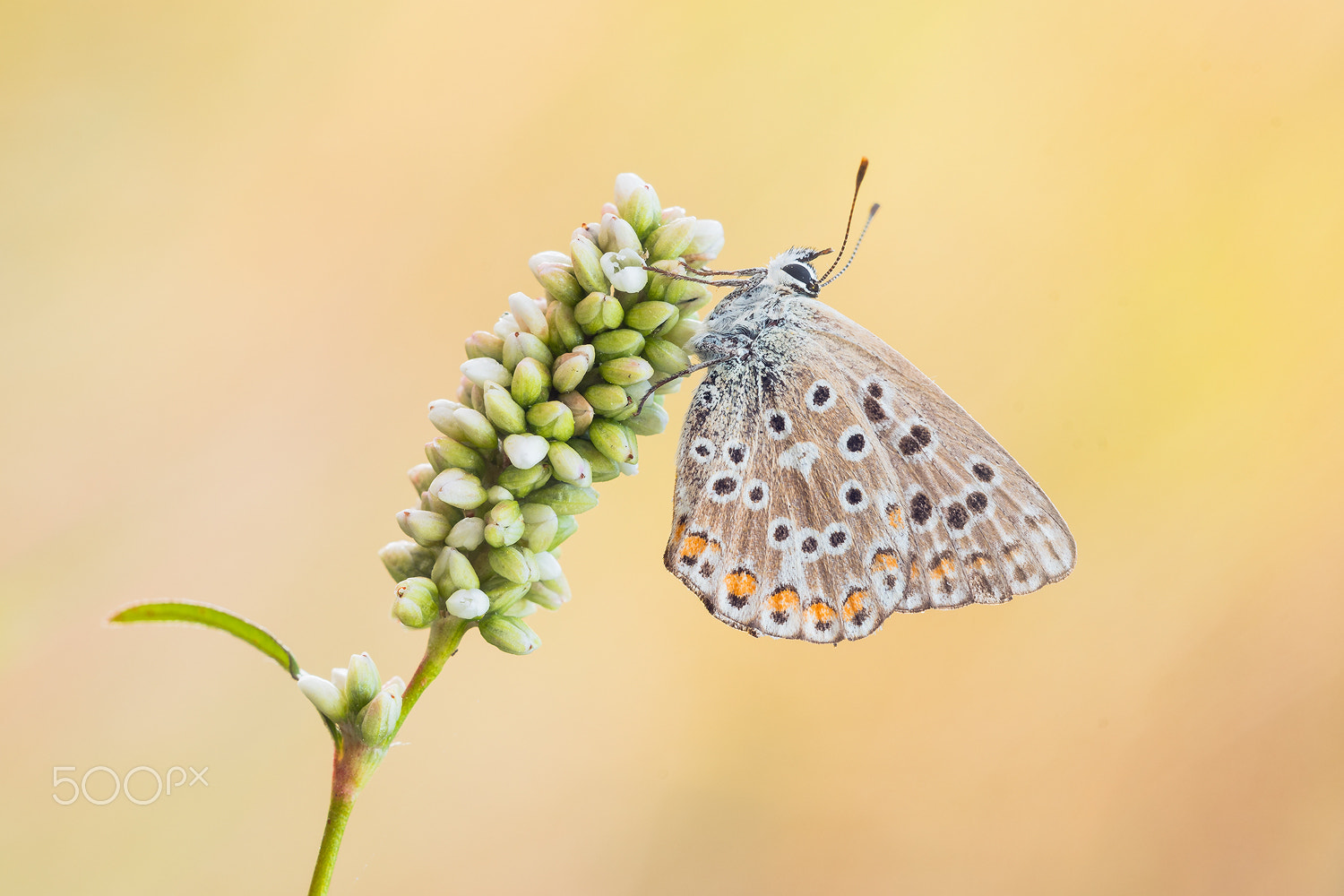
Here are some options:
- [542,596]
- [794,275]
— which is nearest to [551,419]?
[542,596]

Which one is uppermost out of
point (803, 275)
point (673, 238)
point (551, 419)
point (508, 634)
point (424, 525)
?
point (803, 275)

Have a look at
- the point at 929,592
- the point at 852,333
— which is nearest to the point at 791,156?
the point at 852,333

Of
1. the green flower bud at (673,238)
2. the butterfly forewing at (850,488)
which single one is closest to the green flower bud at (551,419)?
the green flower bud at (673,238)

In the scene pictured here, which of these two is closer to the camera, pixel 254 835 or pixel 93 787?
pixel 93 787

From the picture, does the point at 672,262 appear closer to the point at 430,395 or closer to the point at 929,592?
the point at 929,592

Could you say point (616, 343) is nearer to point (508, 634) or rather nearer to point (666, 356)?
point (666, 356)

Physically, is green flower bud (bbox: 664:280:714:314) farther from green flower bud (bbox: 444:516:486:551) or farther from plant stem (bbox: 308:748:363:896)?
plant stem (bbox: 308:748:363:896)

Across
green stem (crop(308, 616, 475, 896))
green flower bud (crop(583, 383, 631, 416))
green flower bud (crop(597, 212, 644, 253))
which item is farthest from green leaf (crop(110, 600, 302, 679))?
green flower bud (crop(597, 212, 644, 253))
